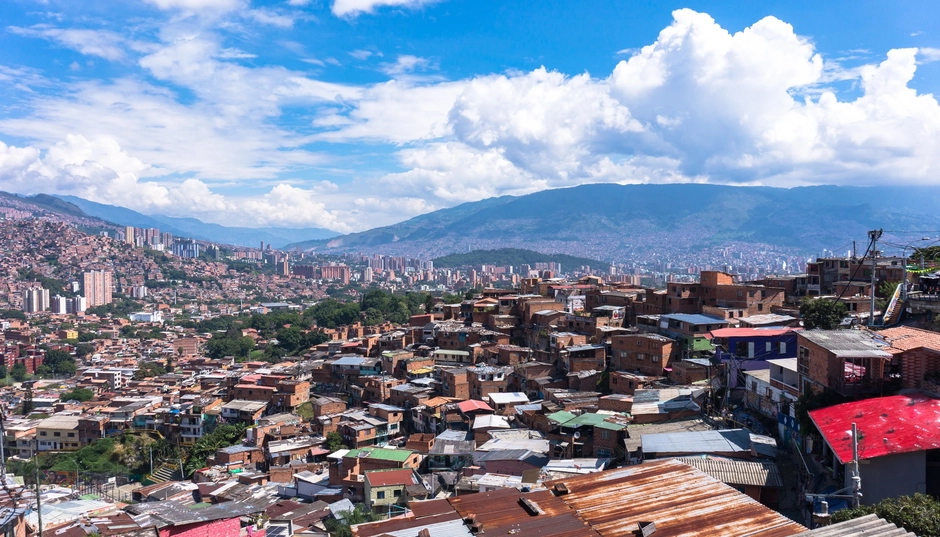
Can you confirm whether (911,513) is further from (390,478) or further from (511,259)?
(511,259)

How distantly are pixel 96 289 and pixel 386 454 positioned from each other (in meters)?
74.1

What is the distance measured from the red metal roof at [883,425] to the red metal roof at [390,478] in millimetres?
8419

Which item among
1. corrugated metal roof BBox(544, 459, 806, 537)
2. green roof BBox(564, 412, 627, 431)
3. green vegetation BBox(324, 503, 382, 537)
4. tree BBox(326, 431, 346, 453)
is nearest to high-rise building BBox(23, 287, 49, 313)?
tree BBox(326, 431, 346, 453)

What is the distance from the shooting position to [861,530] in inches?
163

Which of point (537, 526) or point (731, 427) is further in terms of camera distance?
point (731, 427)

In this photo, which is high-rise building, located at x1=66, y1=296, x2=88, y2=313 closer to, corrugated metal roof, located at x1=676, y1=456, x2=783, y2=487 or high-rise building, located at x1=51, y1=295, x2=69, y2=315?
high-rise building, located at x1=51, y1=295, x2=69, y2=315

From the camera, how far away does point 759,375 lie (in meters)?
10.9

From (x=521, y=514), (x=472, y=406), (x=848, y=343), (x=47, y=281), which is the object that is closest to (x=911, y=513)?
(x=521, y=514)

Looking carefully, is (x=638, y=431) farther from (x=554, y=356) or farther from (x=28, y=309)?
(x=28, y=309)

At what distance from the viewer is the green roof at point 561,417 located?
46.1 ft

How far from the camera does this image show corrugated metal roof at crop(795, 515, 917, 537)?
4.08 metres

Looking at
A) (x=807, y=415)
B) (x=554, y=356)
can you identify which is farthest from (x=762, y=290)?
(x=807, y=415)

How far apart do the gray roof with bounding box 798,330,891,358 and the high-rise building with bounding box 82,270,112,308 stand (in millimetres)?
80218

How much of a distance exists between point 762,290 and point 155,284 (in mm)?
86287
